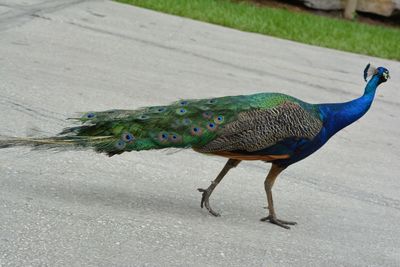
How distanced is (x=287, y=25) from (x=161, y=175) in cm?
851

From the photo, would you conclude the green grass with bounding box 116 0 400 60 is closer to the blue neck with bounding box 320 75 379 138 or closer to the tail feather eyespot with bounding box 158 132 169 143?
the blue neck with bounding box 320 75 379 138

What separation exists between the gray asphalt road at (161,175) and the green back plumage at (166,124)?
1.29 feet

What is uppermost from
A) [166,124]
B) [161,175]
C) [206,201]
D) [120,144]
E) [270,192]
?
[166,124]

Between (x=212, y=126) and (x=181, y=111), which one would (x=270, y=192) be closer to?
(x=212, y=126)

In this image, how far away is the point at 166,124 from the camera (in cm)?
488

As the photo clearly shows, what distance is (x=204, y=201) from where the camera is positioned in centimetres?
525

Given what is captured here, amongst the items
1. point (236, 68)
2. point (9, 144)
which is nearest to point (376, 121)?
point (236, 68)

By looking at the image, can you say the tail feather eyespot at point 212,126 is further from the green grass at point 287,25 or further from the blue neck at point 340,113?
the green grass at point 287,25

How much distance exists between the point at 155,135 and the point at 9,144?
909mm

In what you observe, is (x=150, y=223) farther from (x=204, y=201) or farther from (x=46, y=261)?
(x=46, y=261)

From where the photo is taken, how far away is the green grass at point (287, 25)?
1301 centimetres

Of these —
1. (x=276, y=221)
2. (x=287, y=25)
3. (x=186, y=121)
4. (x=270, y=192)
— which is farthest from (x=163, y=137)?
(x=287, y=25)

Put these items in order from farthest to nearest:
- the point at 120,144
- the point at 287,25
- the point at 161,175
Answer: the point at 287,25, the point at 161,175, the point at 120,144

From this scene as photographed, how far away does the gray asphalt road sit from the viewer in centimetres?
452
